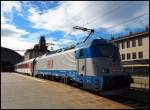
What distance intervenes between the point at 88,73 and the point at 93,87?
1.18 meters

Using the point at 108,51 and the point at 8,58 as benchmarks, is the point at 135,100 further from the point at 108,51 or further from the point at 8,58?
the point at 8,58

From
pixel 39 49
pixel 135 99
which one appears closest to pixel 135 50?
pixel 135 99

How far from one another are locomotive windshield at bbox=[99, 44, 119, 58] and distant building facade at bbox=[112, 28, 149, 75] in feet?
88.9

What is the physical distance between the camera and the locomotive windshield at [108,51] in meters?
17.3

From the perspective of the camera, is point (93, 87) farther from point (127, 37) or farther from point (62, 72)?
point (127, 37)

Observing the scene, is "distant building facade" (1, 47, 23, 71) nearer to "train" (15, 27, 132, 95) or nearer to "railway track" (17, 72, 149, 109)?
"train" (15, 27, 132, 95)

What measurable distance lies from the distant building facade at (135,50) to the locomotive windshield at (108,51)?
1066 inches

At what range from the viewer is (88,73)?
688 inches

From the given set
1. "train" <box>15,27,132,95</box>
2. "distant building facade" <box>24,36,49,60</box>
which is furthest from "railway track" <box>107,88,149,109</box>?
"distant building facade" <box>24,36,49,60</box>

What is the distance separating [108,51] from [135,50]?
37277 millimetres

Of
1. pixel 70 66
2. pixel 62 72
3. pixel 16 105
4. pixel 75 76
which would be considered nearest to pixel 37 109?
pixel 16 105

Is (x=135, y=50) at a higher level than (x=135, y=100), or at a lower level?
higher

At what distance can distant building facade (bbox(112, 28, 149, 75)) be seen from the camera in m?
47.9

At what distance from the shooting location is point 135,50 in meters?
53.6
